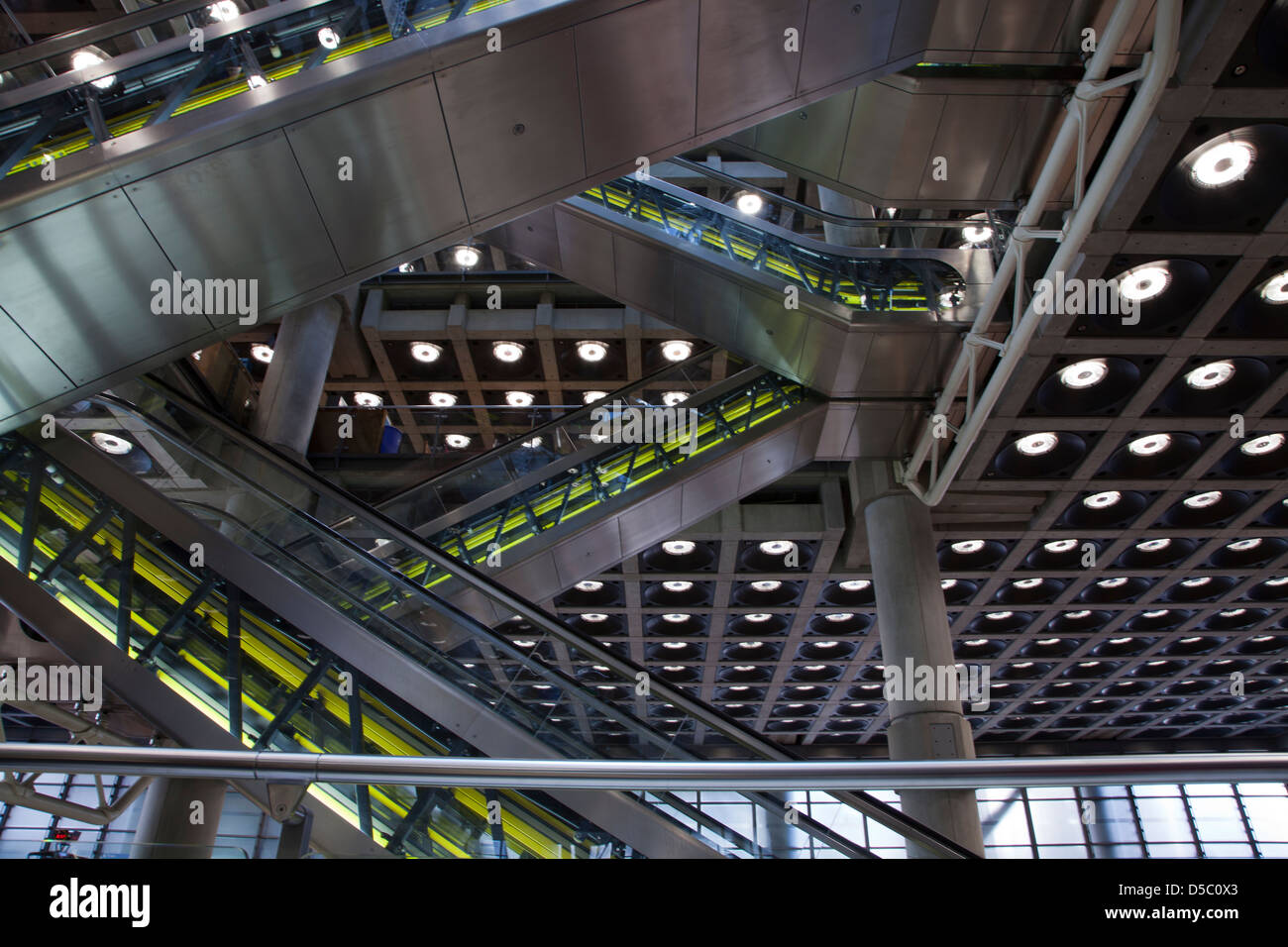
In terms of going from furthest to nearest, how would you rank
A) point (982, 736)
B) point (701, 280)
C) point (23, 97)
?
point (982, 736) → point (701, 280) → point (23, 97)

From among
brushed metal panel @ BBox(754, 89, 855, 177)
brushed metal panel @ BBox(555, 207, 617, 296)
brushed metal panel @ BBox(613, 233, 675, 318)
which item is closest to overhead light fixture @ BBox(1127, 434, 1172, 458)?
brushed metal panel @ BBox(754, 89, 855, 177)

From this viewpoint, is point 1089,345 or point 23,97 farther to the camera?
point 1089,345

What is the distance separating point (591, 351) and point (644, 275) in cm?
973

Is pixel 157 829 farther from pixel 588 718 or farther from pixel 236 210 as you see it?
pixel 236 210

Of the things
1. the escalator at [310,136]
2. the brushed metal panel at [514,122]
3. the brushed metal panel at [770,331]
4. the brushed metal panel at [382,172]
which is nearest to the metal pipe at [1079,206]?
the escalator at [310,136]

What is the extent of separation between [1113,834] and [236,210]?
7199 mm


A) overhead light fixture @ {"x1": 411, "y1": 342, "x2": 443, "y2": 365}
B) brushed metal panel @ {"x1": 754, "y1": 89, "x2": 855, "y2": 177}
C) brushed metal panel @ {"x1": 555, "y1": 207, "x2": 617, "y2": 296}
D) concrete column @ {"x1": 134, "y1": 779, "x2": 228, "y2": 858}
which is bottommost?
concrete column @ {"x1": 134, "y1": 779, "x2": 228, "y2": 858}

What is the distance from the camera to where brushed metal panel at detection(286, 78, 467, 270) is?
657 cm

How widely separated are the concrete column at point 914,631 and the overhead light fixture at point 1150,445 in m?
3.25

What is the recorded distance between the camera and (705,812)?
5.77m

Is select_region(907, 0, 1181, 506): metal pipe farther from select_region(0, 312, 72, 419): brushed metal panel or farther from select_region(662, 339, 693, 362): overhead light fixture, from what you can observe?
select_region(662, 339, 693, 362): overhead light fixture

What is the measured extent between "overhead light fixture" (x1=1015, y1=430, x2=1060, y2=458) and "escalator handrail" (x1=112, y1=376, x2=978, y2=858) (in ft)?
20.5

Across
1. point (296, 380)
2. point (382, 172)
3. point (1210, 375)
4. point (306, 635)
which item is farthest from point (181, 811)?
point (1210, 375)
